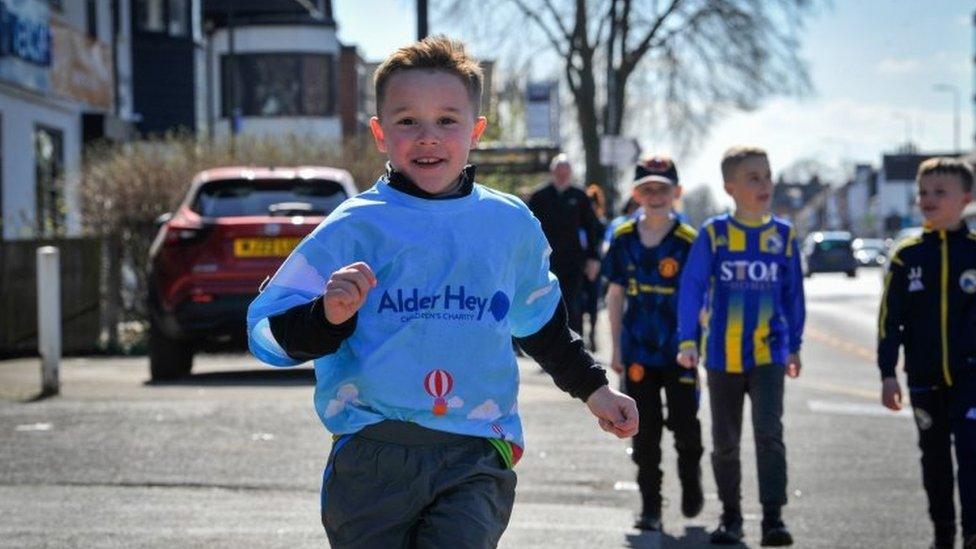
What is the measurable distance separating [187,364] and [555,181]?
361 centimetres

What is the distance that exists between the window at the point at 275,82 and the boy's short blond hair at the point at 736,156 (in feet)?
153

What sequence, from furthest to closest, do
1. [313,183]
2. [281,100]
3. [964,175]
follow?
[281,100]
[313,183]
[964,175]

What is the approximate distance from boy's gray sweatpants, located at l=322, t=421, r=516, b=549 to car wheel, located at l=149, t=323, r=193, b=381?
10.4 m

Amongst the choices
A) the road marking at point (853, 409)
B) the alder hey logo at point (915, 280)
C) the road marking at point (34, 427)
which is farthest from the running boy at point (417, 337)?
the road marking at point (853, 409)

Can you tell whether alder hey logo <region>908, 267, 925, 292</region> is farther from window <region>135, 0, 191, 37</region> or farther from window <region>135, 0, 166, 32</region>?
window <region>135, 0, 166, 32</region>

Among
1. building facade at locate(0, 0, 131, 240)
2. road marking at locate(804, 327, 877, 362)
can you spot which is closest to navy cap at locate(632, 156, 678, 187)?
building facade at locate(0, 0, 131, 240)

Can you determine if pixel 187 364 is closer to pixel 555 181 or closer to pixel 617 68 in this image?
pixel 555 181

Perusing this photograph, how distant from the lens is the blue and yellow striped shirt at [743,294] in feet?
26.3

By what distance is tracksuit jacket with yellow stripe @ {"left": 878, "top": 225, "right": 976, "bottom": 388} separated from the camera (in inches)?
296

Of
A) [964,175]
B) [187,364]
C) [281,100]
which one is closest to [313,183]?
[187,364]

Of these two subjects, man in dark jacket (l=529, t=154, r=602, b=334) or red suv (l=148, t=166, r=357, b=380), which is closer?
red suv (l=148, t=166, r=357, b=380)

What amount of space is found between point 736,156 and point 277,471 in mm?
3026

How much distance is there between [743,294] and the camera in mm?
8016

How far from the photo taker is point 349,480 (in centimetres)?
431
